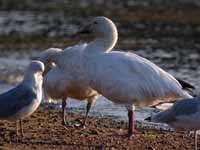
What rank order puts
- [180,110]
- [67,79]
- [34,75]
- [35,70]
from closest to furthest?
[180,110] → [34,75] → [35,70] → [67,79]

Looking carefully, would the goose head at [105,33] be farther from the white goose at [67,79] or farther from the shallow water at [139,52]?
the shallow water at [139,52]

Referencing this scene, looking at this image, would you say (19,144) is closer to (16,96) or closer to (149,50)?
(16,96)

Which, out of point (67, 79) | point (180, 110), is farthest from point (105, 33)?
point (180, 110)

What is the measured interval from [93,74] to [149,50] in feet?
49.4

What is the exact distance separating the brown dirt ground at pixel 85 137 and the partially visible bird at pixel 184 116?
550mm

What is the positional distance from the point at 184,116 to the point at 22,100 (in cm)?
251

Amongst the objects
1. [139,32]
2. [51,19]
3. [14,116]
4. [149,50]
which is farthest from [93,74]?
[51,19]

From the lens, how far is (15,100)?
1216 cm

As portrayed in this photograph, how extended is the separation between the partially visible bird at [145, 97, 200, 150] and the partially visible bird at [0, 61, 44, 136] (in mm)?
1978

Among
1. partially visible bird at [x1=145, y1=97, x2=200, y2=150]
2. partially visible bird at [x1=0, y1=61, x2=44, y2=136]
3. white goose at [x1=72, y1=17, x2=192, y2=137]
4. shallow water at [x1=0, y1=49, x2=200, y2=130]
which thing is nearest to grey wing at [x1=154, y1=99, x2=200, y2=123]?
partially visible bird at [x1=145, y1=97, x2=200, y2=150]

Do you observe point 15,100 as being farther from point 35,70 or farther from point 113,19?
point 113,19

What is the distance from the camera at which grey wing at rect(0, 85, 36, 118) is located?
12.0 metres

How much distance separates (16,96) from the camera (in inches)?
481

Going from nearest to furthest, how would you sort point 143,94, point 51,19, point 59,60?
point 143,94
point 59,60
point 51,19
